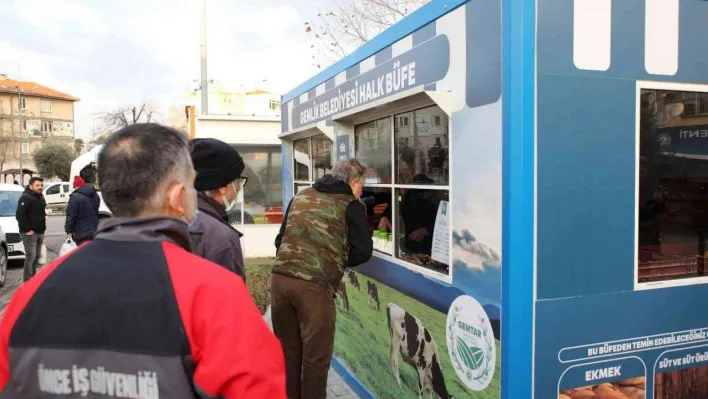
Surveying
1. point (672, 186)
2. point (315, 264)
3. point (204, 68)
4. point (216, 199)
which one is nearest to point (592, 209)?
point (672, 186)

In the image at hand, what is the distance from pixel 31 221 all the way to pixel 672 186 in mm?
9243

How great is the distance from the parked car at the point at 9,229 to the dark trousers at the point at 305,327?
313 inches

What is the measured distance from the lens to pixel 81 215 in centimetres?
764

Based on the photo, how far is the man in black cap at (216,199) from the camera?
2.06 m

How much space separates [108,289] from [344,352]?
12.9 feet

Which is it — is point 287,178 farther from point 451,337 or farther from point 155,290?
point 155,290

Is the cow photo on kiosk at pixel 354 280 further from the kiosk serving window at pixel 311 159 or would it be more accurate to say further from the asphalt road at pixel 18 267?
the asphalt road at pixel 18 267

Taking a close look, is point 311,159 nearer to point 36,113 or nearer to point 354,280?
point 354,280

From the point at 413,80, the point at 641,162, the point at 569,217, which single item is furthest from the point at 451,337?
the point at 413,80

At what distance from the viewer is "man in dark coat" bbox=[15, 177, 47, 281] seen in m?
8.56

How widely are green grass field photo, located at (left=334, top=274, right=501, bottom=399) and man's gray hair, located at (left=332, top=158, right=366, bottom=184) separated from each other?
89cm

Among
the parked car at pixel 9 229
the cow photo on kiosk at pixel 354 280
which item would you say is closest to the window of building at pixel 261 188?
the parked car at pixel 9 229

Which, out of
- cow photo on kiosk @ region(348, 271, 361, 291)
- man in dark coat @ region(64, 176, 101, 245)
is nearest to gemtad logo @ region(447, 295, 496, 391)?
cow photo on kiosk @ region(348, 271, 361, 291)

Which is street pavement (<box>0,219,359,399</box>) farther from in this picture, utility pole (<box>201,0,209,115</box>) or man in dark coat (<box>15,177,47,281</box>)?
utility pole (<box>201,0,209,115</box>)
